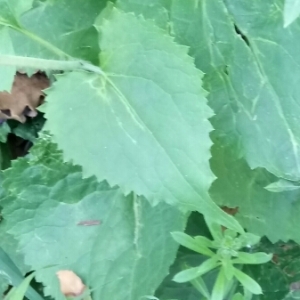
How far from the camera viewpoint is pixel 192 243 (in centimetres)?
74

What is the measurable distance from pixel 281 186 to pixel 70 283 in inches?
15.9

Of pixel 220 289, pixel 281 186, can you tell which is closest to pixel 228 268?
pixel 220 289

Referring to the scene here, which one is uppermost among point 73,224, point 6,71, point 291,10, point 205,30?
point 291,10

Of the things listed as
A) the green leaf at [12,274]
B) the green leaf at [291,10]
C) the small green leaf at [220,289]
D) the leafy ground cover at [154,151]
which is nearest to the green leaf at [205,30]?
the leafy ground cover at [154,151]

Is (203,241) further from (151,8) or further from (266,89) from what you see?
(151,8)

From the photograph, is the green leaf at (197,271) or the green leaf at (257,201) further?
the green leaf at (257,201)

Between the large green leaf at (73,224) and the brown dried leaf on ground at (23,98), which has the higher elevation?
the brown dried leaf on ground at (23,98)

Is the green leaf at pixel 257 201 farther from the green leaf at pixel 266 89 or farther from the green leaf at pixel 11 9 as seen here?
the green leaf at pixel 11 9

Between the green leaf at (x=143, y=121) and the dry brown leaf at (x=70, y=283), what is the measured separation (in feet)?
0.90

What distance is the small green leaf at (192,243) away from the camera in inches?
28.8

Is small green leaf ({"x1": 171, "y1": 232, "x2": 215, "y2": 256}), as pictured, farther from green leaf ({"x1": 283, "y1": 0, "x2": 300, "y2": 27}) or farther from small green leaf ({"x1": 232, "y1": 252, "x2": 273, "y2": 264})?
green leaf ({"x1": 283, "y1": 0, "x2": 300, "y2": 27})

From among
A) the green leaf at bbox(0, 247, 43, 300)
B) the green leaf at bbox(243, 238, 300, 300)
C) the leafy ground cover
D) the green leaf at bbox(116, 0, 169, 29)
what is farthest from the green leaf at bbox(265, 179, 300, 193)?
the green leaf at bbox(0, 247, 43, 300)

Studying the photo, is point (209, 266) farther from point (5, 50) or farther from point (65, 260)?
point (5, 50)

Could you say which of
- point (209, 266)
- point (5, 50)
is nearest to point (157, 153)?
point (209, 266)
